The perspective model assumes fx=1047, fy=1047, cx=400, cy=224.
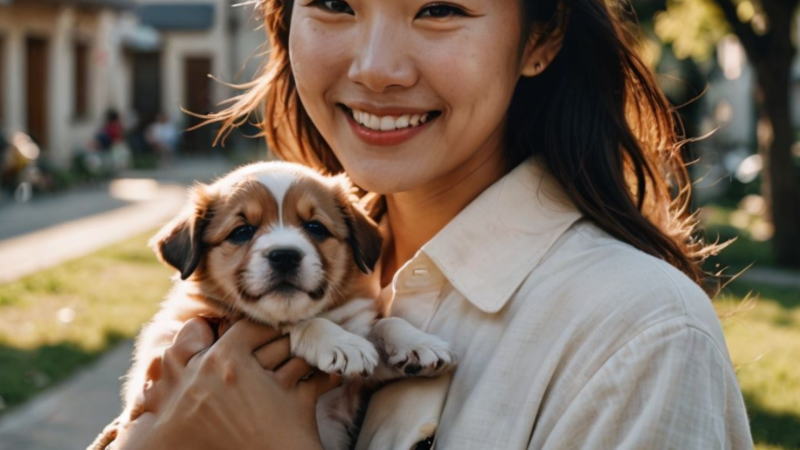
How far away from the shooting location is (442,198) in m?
3.09

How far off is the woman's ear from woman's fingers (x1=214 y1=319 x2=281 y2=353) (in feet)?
3.37

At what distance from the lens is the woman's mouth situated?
106 inches

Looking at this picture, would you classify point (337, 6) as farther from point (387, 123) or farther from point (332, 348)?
point (332, 348)

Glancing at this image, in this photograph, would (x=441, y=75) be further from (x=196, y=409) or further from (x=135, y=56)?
(x=135, y=56)

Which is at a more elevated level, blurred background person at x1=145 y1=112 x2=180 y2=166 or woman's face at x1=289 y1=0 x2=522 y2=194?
woman's face at x1=289 y1=0 x2=522 y2=194

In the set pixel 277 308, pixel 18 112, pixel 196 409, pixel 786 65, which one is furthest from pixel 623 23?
pixel 18 112

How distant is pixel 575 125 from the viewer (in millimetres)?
2906

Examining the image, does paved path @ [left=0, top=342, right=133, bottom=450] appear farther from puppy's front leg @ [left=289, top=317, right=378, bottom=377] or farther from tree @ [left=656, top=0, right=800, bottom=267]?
tree @ [left=656, top=0, right=800, bottom=267]

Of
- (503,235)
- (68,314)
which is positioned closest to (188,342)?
(503,235)

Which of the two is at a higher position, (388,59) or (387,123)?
(388,59)

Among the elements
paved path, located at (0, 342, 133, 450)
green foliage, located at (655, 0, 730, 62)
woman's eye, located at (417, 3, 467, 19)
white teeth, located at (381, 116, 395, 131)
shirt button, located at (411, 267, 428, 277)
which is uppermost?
woman's eye, located at (417, 3, 467, 19)

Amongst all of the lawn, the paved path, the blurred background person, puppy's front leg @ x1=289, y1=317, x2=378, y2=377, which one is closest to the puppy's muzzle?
puppy's front leg @ x1=289, y1=317, x2=378, y2=377

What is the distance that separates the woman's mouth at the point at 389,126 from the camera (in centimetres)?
270

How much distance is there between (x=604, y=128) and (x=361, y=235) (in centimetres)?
84
